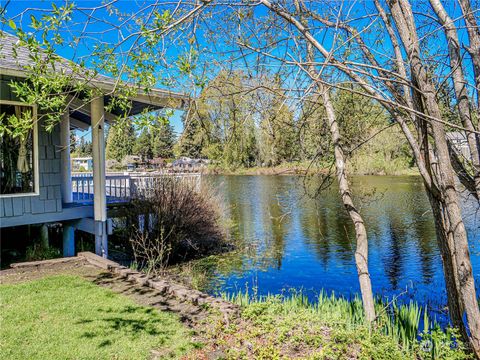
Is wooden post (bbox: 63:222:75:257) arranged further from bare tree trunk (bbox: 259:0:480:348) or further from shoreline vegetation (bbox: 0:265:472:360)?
bare tree trunk (bbox: 259:0:480:348)

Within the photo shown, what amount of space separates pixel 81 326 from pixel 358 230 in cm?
317

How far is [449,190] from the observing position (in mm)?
2996

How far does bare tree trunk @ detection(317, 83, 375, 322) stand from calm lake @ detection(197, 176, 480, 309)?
0.45m

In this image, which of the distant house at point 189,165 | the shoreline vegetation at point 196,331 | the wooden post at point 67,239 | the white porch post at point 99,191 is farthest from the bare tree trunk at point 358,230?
the distant house at point 189,165

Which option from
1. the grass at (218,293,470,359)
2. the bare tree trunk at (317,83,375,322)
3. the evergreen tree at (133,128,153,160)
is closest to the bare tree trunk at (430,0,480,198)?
the bare tree trunk at (317,83,375,322)

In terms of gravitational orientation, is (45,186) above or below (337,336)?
above

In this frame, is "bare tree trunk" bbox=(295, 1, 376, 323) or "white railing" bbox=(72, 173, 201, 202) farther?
"white railing" bbox=(72, 173, 201, 202)

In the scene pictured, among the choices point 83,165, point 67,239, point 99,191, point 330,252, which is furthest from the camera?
point 83,165

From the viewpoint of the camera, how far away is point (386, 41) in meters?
4.52

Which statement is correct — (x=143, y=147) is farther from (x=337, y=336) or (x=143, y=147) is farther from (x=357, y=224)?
(x=337, y=336)

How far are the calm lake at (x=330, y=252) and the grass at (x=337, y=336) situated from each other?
127 cm

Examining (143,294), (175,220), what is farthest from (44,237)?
(143,294)

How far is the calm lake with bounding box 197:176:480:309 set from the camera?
716 centimetres

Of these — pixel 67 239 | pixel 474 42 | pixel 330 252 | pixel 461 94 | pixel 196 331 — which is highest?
pixel 474 42
